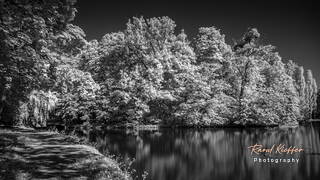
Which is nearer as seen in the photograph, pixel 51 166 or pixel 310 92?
pixel 51 166

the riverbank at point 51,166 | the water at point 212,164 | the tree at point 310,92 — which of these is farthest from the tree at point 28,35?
the tree at point 310,92

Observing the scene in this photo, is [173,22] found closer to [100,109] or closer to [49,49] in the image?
[100,109]

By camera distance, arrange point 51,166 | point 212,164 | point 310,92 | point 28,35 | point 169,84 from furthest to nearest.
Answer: point 310,92, point 169,84, point 212,164, point 51,166, point 28,35

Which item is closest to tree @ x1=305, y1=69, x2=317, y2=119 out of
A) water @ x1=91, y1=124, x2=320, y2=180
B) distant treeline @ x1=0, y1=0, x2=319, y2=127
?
distant treeline @ x1=0, y1=0, x2=319, y2=127

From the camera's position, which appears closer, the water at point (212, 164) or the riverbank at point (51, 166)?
the riverbank at point (51, 166)

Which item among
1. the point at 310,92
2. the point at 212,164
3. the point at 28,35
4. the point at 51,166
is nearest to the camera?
the point at 28,35

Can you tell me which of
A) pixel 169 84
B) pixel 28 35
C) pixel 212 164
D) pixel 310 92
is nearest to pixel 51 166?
pixel 28 35

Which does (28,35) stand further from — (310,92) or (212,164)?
(310,92)

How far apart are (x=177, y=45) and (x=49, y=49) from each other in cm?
3291

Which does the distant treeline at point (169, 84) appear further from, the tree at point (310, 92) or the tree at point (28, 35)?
the tree at point (310, 92)

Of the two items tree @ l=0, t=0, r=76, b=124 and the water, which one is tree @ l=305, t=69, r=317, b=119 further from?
tree @ l=0, t=0, r=76, b=124

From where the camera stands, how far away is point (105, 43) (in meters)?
40.2

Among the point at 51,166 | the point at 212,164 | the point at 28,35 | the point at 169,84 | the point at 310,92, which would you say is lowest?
the point at 212,164

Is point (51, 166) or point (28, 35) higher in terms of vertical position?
point (28, 35)
